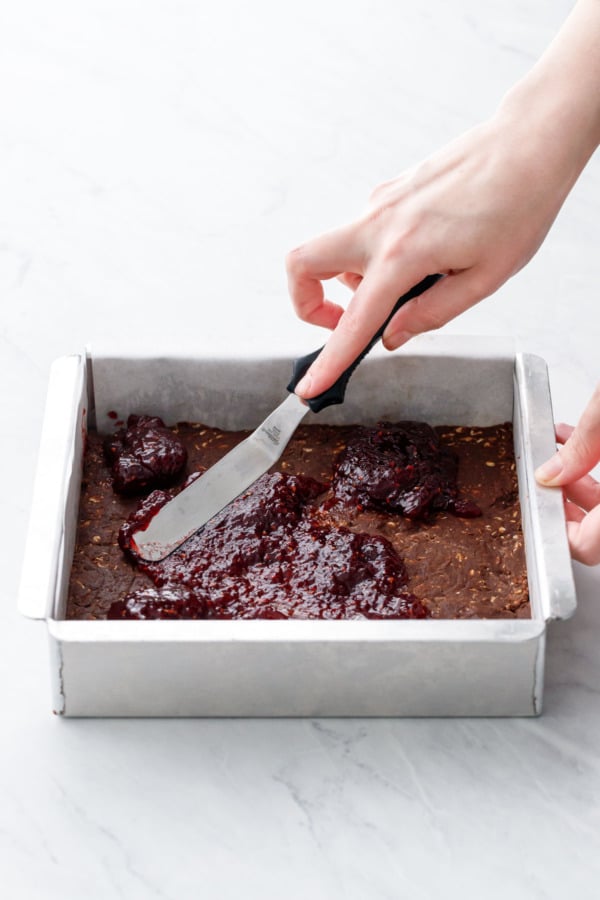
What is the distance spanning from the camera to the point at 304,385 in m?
2.21

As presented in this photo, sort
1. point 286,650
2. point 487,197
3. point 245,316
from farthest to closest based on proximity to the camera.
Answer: point 245,316 < point 487,197 < point 286,650

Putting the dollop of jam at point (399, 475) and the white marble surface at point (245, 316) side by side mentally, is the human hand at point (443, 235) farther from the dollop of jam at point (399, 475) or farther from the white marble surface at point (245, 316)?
the white marble surface at point (245, 316)

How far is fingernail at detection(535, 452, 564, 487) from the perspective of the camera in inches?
85.1

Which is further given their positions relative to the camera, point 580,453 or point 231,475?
point 231,475

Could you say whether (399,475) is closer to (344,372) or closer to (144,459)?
(344,372)

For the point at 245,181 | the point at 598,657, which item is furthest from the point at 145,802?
the point at 245,181

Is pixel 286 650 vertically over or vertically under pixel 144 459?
over

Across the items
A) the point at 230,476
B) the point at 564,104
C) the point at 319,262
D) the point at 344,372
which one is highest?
the point at 564,104

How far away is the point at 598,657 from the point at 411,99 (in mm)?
1787

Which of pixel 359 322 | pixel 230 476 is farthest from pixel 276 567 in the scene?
pixel 359 322

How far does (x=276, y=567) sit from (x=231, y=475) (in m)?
0.19

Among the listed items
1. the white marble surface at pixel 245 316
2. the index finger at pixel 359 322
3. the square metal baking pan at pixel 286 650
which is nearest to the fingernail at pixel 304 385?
the index finger at pixel 359 322

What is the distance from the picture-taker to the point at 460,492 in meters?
2.36

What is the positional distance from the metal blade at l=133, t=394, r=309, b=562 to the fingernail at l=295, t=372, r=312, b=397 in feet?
0.16
